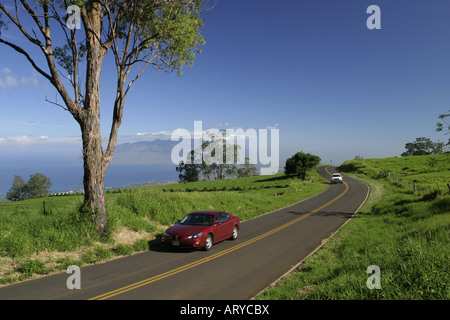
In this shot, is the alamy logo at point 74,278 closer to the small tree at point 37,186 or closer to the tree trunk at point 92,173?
the tree trunk at point 92,173

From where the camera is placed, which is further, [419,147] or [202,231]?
[419,147]

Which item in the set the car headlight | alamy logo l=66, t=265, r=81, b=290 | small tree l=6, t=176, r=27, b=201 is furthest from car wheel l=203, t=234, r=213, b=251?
small tree l=6, t=176, r=27, b=201

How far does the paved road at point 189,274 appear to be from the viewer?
286 inches

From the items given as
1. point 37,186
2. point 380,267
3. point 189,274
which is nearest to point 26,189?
point 37,186

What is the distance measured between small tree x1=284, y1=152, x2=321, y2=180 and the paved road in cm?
4813

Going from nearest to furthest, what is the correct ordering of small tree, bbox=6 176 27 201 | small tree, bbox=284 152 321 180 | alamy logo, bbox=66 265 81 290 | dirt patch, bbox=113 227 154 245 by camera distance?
alamy logo, bbox=66 265 81 290
dirt patch, bbox=113 227 154 245
small tree, bbox=284 152 321 180
small tree, bbox=6 176 27 201

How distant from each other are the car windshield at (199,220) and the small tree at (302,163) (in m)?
50.9

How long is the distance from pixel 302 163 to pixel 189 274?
5626cm

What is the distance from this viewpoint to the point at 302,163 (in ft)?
203

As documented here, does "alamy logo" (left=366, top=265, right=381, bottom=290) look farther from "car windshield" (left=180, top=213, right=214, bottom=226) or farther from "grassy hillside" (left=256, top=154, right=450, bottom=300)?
"car windshield" (left=180, top=213, right=214, bottom=226)

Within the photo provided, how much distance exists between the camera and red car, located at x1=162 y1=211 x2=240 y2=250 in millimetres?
11727

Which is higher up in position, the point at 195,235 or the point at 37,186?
the point at 195,235

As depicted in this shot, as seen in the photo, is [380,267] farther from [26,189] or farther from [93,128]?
[26,189]
